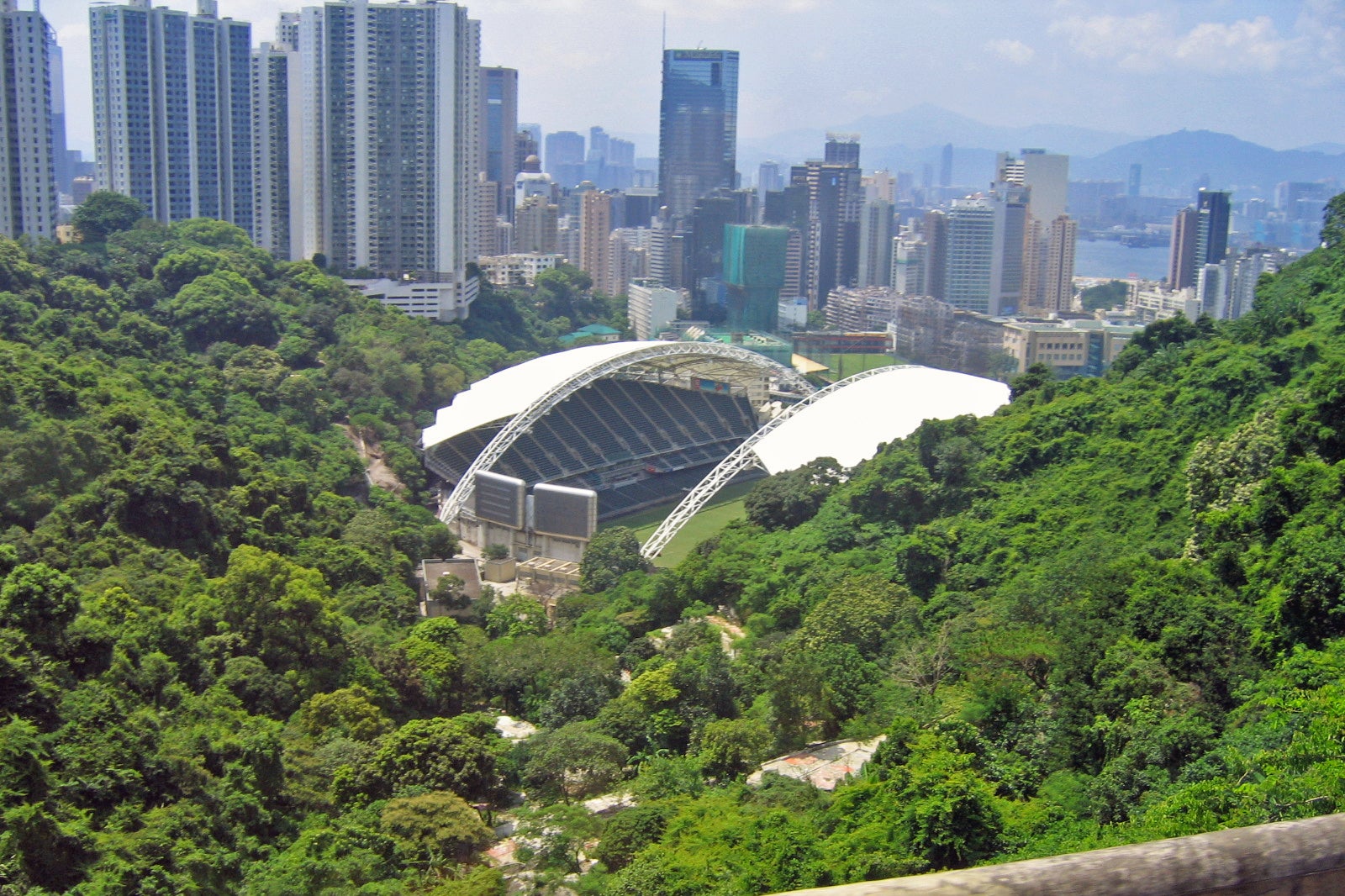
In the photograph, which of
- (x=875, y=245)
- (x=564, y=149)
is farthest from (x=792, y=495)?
(x=564, y=149)

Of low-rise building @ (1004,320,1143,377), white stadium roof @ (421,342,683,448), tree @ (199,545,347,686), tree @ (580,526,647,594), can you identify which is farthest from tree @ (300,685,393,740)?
low-rise building @ (1004,320,1143,377)

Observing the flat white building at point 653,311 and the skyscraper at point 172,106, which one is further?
the flat white building at point 653,311

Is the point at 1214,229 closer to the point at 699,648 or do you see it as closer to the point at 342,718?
the point at 699,648

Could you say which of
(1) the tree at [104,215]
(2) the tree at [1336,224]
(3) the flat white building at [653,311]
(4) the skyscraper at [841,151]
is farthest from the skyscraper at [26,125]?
(4) the skyscraper at [841,151]

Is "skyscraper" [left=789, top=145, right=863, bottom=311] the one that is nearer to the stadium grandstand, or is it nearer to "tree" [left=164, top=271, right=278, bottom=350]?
the stadium grandstand

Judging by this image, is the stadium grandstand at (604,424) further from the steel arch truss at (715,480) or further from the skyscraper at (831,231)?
the skyscraper at (831,231)
